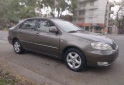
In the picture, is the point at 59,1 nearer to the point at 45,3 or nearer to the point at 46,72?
the point at 45,3

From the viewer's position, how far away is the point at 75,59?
3.40 meters

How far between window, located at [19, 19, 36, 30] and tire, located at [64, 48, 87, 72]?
1839 mm

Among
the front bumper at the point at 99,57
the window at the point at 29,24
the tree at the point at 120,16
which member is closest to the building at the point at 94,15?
the tree at the point at 120,16

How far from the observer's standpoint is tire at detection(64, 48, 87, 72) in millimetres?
3268

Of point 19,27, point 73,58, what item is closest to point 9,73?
point 73,58

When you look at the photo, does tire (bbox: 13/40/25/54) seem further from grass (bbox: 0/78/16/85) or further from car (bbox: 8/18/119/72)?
grass (bbox: 0/78/16/85)

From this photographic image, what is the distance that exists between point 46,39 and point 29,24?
126 cm

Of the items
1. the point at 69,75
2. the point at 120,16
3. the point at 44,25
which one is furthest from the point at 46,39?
the point at 120,16

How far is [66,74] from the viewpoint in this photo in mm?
3213

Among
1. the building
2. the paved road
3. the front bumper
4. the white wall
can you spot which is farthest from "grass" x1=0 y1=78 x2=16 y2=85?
the white wall

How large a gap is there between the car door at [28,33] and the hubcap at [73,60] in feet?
5.24

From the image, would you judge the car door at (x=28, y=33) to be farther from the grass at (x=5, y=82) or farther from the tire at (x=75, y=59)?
the grass at (x=5, y=82)

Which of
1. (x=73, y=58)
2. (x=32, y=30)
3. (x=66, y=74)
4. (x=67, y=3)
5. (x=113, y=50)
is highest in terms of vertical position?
(x=67, y=3)

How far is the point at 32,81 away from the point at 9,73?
2.40 feet
